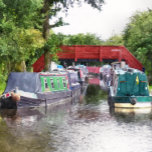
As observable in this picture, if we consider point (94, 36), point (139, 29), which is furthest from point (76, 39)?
point (139, 29)

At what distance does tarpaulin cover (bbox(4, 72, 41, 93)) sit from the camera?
24250 mm

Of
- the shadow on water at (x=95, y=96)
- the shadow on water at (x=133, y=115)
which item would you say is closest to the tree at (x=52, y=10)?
the shadow on water at (x=95, y=96)

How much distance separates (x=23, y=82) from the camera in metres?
24.4

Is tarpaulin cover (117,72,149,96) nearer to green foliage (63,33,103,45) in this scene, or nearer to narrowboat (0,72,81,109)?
narrowboat (0,72,81,109)

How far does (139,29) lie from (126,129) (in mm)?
32843

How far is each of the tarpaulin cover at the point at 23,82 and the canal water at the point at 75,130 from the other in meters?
1.41

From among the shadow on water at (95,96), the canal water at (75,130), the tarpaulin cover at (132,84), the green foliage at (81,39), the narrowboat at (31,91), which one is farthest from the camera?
the green foliage at (81,39)

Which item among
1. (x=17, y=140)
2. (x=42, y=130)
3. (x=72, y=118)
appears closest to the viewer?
(x=17, y=140)

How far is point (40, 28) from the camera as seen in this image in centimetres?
3591

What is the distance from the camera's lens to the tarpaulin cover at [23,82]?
24.2 metres

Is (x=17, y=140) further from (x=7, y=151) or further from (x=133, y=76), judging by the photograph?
(x=133, y=76)

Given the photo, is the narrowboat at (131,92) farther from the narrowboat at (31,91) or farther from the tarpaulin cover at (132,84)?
the narrowboat at (31,91)

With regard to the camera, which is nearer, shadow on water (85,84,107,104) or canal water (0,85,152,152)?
canal water (0,85,152,152)

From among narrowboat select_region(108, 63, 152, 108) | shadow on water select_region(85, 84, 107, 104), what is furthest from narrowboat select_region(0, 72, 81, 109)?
narrowboat select_region(108, 63, 152, 108)
